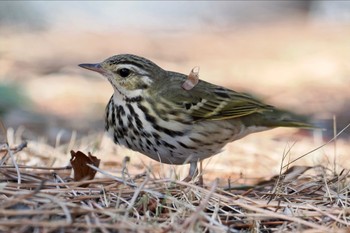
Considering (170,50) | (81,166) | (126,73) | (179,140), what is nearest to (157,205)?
A: (81,166)

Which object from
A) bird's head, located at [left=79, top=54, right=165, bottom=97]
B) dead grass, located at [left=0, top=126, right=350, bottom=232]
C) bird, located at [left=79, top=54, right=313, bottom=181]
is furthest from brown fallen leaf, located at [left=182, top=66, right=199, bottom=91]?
dead grass, located at [left=0, top=126, right=350, bottom=232]

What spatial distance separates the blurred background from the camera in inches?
366

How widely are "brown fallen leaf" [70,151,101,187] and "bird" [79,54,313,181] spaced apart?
0.38 metres

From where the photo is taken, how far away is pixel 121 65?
231 inches

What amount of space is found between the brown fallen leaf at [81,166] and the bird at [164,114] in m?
0.38

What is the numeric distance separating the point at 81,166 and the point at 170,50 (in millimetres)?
7054

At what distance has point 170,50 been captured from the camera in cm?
1234

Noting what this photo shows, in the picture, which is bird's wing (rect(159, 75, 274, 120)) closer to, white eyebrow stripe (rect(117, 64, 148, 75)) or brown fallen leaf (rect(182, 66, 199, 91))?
brown fallen leaf (rect(182, 66, 199, 91))

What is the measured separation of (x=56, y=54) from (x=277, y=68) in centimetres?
296

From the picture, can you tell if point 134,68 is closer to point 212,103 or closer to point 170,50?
point 212,103

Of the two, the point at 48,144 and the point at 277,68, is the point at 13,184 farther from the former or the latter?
the point at 277,68

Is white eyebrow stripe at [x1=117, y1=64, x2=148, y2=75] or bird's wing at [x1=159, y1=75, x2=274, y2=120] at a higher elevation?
white eyebrow stripe at [x1=117, y1=64, x2=148, y2=75]

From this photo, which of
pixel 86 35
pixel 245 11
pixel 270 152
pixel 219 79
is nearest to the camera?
pixel 270 152

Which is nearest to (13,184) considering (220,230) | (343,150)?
(220,230)
